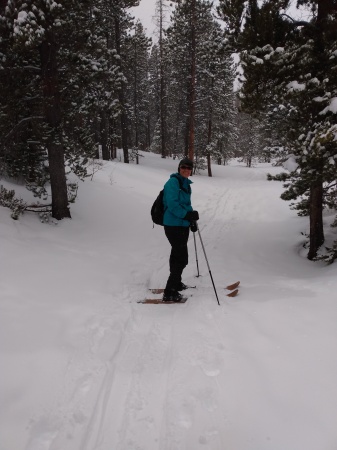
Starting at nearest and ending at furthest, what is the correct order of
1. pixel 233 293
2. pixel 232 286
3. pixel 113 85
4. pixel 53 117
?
pixel 233 293
pixel 232 286
pixel 53 117
pixel 113 85

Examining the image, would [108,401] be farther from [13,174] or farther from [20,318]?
[13,174]

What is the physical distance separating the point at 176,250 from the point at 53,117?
18.1 ft

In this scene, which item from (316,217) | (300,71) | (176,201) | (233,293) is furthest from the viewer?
(316,217)

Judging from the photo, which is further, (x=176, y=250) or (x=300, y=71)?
(x=300, y=71)

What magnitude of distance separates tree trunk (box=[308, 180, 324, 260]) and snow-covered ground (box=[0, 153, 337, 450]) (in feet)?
2.74

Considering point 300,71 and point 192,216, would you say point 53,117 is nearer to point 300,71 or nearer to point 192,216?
point 192,216

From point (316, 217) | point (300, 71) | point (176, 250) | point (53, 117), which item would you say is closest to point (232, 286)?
point (176, 250)

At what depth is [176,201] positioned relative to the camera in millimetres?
5609

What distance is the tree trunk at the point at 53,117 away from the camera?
8.51 metres

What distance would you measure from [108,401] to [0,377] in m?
1.22

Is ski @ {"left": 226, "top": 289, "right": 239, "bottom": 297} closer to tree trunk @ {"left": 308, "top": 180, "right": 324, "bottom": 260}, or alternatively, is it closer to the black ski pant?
the black ski pant

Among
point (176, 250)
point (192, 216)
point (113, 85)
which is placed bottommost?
point (176, 250)

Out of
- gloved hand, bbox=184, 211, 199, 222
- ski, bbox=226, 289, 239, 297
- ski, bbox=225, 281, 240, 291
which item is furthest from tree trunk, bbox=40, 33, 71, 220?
ski, bbox=226, 289, 239, 297

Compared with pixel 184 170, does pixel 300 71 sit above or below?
above
